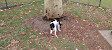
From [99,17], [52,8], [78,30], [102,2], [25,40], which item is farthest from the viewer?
[102,2]

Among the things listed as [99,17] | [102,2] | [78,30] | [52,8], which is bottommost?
[78,30]

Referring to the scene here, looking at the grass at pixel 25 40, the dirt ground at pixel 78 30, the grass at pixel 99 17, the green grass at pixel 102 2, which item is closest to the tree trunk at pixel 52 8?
the dirt ground at pixel 78 30

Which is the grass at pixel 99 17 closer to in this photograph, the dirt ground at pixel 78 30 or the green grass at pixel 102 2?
the dirt ground at pixel 78 30

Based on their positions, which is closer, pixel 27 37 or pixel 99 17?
pixel 27 37

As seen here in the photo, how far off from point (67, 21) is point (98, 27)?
Result: 4.80ft

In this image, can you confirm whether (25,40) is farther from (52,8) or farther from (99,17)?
(99,17)

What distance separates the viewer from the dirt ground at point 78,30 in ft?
12.9

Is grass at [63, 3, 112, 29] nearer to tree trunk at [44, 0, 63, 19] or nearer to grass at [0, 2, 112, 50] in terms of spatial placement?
grass at [0, 2, 112, 50]

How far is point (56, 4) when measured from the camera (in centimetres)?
484

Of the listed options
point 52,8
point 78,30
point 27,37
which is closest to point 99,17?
point 78,30

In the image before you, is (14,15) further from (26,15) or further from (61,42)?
(61,42)

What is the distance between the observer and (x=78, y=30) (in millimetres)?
4688

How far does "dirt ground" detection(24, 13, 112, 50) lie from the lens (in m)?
3.93

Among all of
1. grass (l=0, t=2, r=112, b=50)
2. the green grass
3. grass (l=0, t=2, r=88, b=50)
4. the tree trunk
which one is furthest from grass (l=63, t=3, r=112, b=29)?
grass (l=0, t=2, r=88, b=50)
